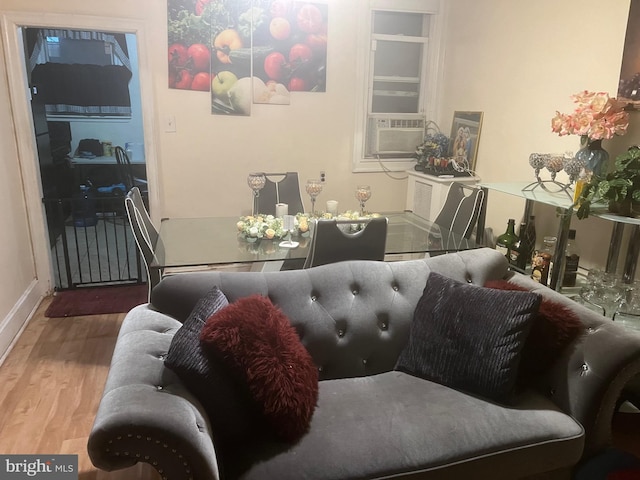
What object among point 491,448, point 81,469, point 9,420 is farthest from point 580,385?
point 9,420

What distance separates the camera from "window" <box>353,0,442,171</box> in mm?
4176

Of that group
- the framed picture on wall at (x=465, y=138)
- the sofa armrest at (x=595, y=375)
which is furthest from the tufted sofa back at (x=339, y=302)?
the framed picture on wall at (x=465, y=138)

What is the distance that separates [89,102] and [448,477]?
6182mm

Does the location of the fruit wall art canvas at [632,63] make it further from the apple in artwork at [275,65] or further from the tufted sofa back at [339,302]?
the apple in artwork at [275,65]

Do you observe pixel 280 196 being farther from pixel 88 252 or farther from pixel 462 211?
pixel 88 252

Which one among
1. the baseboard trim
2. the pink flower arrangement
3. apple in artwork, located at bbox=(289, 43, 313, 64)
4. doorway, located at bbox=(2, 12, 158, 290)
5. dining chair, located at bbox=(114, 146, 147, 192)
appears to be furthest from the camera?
dining chair, located at bbox=(114, 146, 147, 192)

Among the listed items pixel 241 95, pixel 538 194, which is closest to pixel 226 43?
pixel 241 95

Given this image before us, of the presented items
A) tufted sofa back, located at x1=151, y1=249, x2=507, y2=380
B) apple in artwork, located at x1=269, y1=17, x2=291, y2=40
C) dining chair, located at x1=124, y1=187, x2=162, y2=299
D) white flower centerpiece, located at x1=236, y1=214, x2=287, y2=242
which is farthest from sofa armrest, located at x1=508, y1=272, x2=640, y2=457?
apple in artwork, located at x1=269, y1=17, x2=291, y2=40

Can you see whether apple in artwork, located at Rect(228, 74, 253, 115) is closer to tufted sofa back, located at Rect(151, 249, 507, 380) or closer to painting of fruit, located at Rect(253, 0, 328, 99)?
painting of fruit, located at Rect(253, 0, 328, 99)

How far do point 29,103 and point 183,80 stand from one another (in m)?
1.11

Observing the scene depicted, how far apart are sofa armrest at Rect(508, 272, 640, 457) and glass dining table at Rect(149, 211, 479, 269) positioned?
1.05m

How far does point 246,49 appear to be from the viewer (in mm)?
3885

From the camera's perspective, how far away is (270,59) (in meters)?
3.96

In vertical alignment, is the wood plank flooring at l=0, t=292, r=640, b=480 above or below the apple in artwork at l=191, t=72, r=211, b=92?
below
